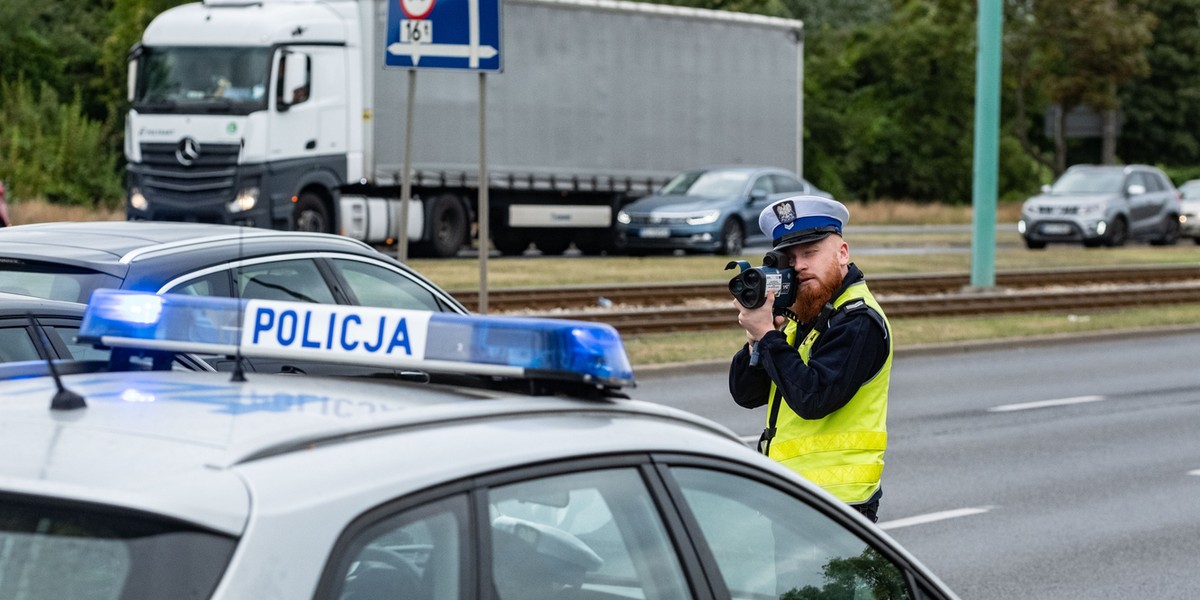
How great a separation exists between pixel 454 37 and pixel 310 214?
13.6 metres

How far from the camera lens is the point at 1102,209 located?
34.6m

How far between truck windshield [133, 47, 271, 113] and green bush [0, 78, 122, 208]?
1400 cm

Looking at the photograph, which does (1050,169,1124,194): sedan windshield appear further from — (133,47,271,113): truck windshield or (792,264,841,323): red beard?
(792,264,841,323): red beard

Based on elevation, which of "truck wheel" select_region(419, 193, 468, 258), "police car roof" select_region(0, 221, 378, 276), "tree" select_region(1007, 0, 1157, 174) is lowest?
"truck wheel" select_region(419, 193, 468, 258)

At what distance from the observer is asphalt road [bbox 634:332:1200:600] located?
24.9 ft

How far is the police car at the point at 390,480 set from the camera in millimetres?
2104

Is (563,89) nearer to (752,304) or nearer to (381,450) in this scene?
(752,304)

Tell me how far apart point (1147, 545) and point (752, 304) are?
15.0ft

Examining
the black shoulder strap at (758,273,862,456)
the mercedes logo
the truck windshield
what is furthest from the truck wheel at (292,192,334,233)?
the black shoulder strap at (758,273,862,456)

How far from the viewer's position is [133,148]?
74.8ft

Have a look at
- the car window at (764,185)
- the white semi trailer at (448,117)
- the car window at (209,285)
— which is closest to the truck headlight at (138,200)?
the white semi trailer at (448,117)

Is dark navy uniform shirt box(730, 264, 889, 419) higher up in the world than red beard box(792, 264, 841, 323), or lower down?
lower down

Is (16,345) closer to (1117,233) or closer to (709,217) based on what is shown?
(709,217)

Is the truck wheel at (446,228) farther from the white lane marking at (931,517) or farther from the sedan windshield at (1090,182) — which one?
the white lane marking at (931,517)
